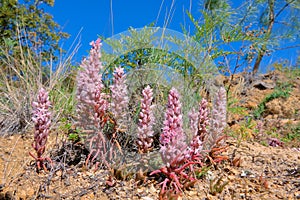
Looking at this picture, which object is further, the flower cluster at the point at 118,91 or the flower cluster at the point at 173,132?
the flower cluster at the point at 118,91

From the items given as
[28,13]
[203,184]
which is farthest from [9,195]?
[28,13]

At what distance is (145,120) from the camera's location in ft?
6.38

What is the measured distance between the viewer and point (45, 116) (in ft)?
6.94

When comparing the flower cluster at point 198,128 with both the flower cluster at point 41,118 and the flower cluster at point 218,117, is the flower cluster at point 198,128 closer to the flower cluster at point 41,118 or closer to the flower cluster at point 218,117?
the flower cluster at point 218,117

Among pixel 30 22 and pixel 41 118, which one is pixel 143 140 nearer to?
pixel 41 118

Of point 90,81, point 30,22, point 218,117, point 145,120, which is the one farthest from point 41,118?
point 30,22

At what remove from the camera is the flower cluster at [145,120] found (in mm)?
1947

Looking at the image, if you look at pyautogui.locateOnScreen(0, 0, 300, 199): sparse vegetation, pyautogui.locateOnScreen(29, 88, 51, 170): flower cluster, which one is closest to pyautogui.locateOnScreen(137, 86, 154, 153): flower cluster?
pyautogui.locateOnScreen(0, 0, 300, 199): sparse vegetation

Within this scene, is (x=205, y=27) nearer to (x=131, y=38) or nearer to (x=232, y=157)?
(x=131, y=38)

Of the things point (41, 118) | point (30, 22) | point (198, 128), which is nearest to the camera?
point (41, 118)

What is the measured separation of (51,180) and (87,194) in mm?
334

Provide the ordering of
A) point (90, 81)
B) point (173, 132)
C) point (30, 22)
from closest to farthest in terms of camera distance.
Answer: point (173, 132)
point (90, 81)
point (30, 22)

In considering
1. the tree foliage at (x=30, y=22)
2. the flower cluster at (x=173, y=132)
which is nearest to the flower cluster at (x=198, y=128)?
the flower cluster at (x=173, y=132)

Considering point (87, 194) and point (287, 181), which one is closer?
point (87, 194)
